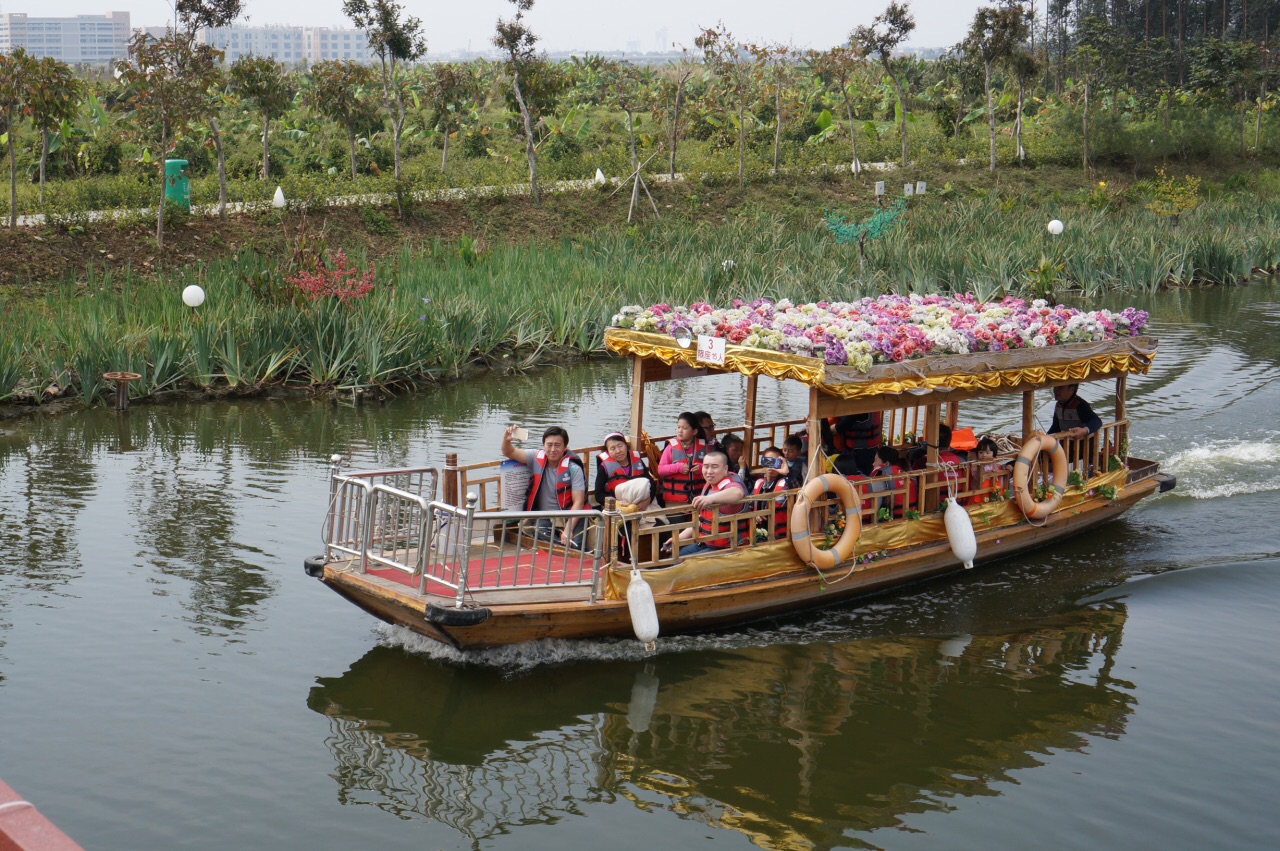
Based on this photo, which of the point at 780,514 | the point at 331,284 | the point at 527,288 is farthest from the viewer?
the point at 527,288

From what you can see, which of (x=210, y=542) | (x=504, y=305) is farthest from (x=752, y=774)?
(x=504, y=305)

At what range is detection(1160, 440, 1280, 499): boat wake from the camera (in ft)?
48.3

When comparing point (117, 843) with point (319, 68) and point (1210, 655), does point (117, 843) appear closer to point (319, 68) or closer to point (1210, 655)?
point (1210, 655)

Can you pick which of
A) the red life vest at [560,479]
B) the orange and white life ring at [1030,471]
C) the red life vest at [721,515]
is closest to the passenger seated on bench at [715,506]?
the red life vest at [721,515]

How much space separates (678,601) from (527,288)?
14132 millimetres

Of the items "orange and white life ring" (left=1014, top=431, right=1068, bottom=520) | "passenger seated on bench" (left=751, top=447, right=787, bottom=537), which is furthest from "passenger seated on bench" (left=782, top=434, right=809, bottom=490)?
"orange and white life ring" (left=1014, top=431, right=1068, bottom=520)

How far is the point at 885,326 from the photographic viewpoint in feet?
35.6

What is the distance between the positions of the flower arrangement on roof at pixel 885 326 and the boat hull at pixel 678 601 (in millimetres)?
1713

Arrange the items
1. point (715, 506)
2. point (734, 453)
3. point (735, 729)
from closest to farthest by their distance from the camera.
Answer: point (735, 729) → point (715, 506) → point (734, 453)

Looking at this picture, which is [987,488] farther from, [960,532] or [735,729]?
[735,729]

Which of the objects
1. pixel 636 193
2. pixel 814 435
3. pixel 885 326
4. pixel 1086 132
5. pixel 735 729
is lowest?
pixel 735 729

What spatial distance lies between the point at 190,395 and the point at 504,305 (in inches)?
218

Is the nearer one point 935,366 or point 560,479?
point 935,366

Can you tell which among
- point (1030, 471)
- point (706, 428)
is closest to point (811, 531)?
point (706, 428)
